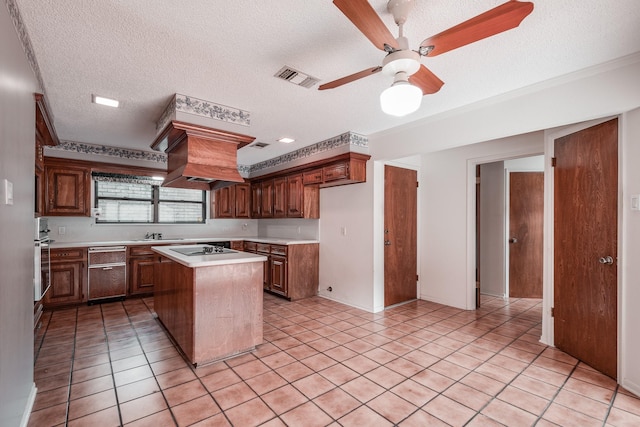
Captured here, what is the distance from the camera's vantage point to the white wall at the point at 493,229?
490cm

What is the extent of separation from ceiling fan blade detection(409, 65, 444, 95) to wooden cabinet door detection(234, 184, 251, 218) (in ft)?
16.1

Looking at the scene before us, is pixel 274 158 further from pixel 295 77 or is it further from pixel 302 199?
pixel 295 77

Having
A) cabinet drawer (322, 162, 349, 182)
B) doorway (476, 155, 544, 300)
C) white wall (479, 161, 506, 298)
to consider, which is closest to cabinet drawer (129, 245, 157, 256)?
cabinet drawer (322, 162, 349, 182)

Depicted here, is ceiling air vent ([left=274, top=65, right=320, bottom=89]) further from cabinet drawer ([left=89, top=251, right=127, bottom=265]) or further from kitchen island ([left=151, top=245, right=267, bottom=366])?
cabinet drawer ([left=89, top=251, right=127, bottom=265])

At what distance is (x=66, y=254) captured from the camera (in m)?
4.24

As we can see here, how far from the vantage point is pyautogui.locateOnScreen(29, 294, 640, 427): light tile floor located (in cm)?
194

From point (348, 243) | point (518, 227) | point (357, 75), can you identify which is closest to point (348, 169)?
point (348, 243)

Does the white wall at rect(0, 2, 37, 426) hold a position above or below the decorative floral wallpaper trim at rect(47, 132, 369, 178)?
below

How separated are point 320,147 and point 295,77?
2.16 metres

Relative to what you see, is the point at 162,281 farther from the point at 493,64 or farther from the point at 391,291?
the point at 493,64

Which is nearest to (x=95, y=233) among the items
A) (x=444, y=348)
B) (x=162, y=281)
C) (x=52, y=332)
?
(x=52, y=332)

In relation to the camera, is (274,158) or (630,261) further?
(274,158)

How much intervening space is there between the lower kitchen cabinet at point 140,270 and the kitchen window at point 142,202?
825mm

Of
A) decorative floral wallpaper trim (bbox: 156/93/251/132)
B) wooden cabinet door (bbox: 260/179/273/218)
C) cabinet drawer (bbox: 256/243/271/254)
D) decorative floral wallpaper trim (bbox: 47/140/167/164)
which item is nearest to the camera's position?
decorative floral wallpaper trim (bbox: 156/93/251/132)
